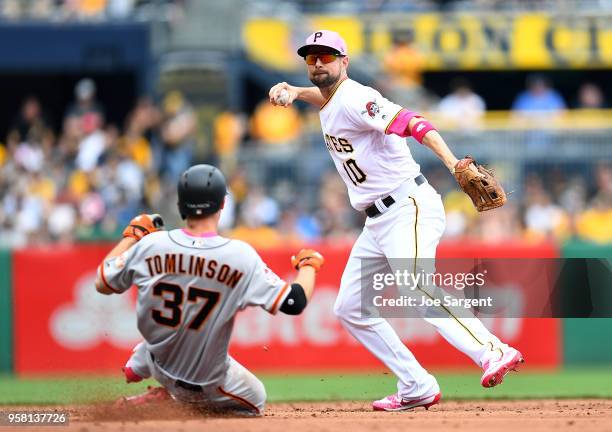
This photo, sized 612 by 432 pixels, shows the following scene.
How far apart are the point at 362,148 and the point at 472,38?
36.1ft

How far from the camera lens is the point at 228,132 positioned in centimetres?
1730

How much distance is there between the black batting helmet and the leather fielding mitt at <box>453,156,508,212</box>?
1599mm

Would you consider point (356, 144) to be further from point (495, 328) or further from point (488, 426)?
point (495, 328)

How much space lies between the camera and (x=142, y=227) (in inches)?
307

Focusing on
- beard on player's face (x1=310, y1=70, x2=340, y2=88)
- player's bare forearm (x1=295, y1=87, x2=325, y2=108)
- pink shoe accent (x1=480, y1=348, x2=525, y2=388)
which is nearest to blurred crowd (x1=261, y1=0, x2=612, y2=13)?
player's bare forearm (x1=295, y1=87, x2=325, y2=108)

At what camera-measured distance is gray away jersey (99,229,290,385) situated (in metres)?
7.27

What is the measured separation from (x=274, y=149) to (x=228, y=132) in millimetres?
869

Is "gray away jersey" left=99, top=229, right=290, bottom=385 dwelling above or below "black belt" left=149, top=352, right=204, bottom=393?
above

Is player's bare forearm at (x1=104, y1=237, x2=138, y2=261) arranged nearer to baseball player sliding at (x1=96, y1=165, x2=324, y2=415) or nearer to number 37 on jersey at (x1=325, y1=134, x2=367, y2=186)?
baseball player sliding at (x1=96, y1=165, x2=324, y2=415)

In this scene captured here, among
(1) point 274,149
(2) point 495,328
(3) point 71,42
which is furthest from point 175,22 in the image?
(2) point 495,328

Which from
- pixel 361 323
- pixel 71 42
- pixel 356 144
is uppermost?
pixel 71 42

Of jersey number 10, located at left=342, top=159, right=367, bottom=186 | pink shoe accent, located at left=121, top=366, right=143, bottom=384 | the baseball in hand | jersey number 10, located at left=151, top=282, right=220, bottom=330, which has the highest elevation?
the baseball in hand

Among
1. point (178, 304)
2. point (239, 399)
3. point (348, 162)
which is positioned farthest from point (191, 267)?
point (348, 162)

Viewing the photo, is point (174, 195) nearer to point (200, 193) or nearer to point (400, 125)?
point (400, 125)
